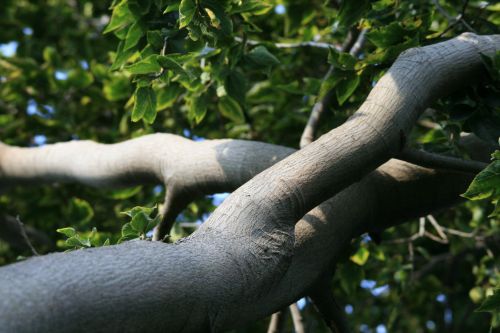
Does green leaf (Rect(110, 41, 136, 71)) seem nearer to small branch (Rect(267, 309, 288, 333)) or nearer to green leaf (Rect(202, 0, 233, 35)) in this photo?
green leaf (Rect(202, 0, 233, 35))

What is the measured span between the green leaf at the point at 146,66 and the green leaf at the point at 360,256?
1.61 meters

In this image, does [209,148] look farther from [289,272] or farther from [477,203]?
[477,203]

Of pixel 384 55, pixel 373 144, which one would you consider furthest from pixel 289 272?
pixel 384 55

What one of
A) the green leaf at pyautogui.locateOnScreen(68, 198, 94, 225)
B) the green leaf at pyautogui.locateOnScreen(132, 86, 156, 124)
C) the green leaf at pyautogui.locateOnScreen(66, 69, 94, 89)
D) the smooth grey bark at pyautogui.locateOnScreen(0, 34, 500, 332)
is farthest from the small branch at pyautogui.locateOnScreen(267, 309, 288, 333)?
the green leaf at pyautogui.locateOnScreen(66, 69, 94, 89)

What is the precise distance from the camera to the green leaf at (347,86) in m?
3.05

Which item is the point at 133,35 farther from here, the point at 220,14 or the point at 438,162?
the point at 438,162

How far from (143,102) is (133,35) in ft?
0.98

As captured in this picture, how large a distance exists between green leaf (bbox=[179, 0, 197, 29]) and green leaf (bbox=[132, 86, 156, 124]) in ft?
1.10

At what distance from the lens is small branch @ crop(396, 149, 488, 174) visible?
2.69 metres

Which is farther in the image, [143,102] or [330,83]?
[330,83]

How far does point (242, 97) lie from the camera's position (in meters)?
3.38

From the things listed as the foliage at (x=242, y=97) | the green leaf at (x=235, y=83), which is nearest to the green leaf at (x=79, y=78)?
the foliage at (x=242, y=97)

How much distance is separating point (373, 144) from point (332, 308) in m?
0.83

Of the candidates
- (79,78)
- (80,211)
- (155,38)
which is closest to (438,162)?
(155,38)
